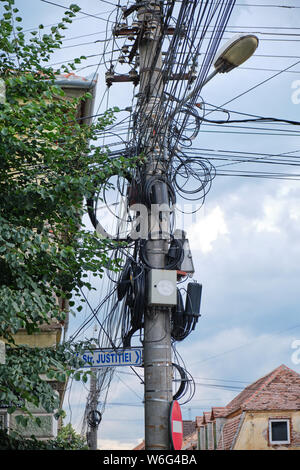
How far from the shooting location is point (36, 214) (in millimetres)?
7203

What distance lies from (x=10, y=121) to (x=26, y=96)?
787 mm

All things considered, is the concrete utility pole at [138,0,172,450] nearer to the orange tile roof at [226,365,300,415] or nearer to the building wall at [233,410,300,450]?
the building wall at [233,410,300,450]

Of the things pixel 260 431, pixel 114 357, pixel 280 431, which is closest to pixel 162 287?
pixel 114 357

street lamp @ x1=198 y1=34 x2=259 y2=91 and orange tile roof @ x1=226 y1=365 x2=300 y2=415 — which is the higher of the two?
street lamp @ x1=198 y1=34 x2=259 y2=91

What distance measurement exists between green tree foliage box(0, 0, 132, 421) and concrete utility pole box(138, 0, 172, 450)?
0.72m

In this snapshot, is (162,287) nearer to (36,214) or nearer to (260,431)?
(36,214)

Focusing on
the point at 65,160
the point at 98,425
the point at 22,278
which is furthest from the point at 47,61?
the point at 98,425

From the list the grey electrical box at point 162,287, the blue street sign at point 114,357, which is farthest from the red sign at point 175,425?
the grey electrical box at point 162,287

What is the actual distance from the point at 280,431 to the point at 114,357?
1895 centimetres

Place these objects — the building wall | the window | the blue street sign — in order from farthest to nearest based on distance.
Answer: the window < the building wall < the blue street sign

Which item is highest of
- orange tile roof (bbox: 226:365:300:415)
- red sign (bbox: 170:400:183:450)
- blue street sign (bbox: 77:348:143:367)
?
orange tile roof (bbox: 226:365:300:415)

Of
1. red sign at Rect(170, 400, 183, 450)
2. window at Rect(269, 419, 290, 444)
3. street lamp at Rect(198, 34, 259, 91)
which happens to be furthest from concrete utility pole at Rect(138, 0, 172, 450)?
window at Rect(269, 419, 290, 444)

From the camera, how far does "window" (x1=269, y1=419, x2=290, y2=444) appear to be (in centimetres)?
2469

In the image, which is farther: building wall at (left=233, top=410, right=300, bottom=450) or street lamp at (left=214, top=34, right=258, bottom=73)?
building wall at (left=233, top=410, right=300, bottom=450)
